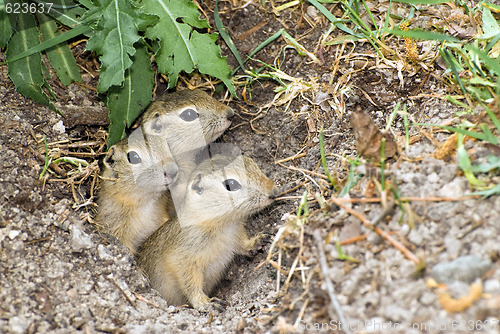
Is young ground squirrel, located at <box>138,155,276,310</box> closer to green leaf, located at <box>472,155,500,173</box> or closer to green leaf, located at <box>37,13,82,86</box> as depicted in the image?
green leaf, located at <box>37,13,82,86</box>

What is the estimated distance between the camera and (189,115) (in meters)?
5.47

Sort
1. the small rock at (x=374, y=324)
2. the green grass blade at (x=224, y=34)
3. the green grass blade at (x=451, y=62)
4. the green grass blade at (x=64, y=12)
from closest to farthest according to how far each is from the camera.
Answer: the small rock at (x=374, y=324) → the green grass blade at (x=451, y=62) → the green grass blade at (x=64, y=12) → the green grass blade at (x=224, y=34)

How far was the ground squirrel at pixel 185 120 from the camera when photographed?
542 centimetres

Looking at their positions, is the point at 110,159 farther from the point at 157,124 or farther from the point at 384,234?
the point at 384,234

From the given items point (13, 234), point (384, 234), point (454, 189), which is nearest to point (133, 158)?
point (13, 234)

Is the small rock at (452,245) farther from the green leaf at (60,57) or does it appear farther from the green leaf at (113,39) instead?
the green leaf at (60,57)

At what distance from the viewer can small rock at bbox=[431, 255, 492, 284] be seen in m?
2.82

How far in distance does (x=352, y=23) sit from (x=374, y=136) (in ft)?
6.58

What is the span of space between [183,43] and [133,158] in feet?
4.88

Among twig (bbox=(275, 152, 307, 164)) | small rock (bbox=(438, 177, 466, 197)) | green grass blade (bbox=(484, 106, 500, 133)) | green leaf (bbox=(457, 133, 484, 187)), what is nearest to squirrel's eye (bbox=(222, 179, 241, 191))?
twig (bbox=(275, 152, 307, 164))

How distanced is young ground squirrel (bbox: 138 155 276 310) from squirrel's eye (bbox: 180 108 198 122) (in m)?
0.64

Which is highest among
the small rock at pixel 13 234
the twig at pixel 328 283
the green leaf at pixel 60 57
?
the green leaf at pixel 60 57
